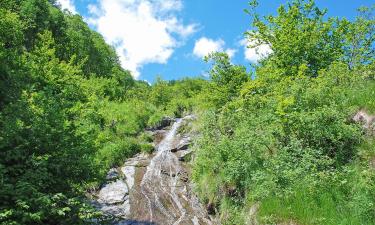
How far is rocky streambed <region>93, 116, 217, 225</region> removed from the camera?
18.6m

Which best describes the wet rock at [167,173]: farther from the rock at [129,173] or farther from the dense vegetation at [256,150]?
the dense vegetation at [256,150]

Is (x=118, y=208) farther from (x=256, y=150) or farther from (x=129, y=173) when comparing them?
(x=256, y=150)

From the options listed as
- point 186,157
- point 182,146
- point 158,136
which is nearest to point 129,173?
point 186,157

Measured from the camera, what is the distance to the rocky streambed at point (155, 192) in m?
18.6

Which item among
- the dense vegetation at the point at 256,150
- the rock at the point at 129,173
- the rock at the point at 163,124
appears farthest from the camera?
the rock at the point at 163,124

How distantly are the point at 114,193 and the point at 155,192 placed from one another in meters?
2.27

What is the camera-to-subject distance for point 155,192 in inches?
874

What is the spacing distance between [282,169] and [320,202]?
1.79m

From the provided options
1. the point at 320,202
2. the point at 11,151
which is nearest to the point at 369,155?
the point at 320,202

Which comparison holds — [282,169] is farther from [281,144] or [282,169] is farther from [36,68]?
[36,68]

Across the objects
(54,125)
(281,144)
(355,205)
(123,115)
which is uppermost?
(123,115)

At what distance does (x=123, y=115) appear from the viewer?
3731 cm

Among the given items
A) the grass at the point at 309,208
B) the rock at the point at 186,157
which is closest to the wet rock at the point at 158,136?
the rock at the point at 186,157

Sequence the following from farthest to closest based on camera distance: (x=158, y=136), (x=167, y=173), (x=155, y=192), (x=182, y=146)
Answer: (x=158, y=136) < (x=182, y=146) < (x=167, y=173) < (x=155, y=192)
